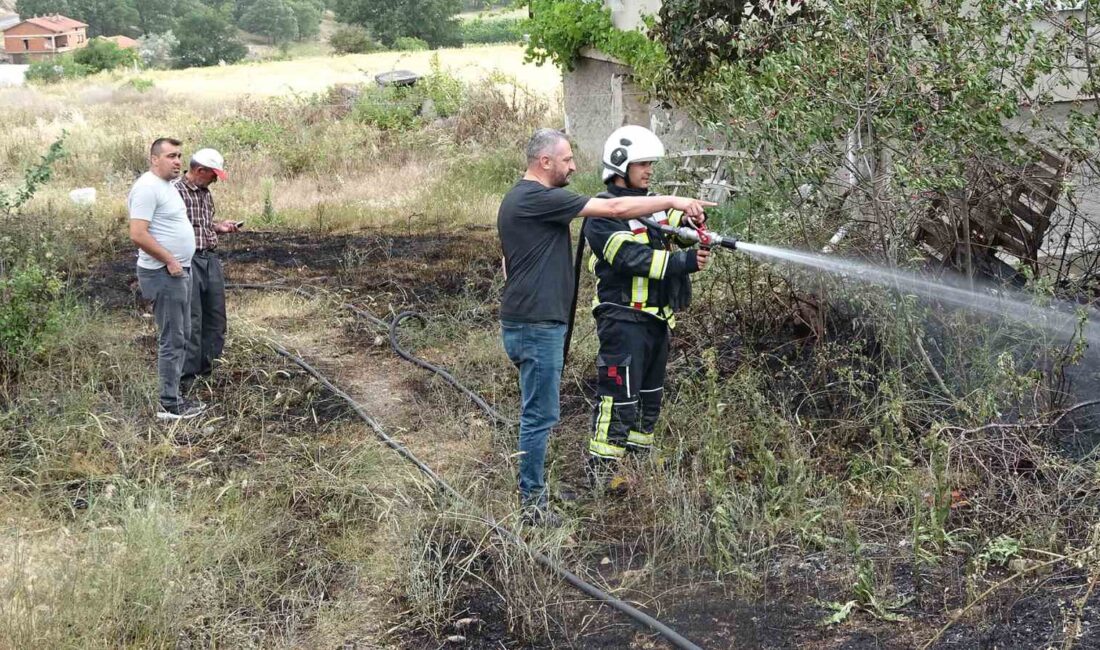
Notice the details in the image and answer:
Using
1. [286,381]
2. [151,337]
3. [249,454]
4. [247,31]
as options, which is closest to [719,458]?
[249,454]

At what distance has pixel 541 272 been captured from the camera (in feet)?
18.4

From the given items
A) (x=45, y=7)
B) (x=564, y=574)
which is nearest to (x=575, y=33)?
(x=564, y=574)

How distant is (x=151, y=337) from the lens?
9.45 metres

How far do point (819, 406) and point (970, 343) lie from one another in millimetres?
954

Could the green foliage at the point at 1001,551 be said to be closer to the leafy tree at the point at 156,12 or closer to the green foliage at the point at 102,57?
the green foliage at the point at 102,57

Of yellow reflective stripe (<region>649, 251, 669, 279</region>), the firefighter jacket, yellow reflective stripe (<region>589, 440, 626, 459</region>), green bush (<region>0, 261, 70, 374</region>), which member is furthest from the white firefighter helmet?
green bush (<region>0, 261, 70, 374</region>)

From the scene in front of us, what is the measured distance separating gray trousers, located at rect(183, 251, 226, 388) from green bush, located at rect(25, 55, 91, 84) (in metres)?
42.3

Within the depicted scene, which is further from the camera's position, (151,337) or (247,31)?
(247,31)

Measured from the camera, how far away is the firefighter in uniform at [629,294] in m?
5.80

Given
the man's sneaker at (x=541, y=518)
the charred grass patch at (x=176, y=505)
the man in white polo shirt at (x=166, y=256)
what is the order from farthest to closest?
the man in white polo shirt at (x=166, y=256), the man's sneaker at (x=541, y=518), the charred grass patch at (x=176, y=505)

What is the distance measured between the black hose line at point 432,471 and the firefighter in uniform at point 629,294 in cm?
80

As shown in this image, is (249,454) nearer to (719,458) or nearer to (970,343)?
(719,458)

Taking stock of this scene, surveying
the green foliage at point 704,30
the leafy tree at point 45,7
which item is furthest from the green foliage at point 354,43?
the green foliage at point 704,30

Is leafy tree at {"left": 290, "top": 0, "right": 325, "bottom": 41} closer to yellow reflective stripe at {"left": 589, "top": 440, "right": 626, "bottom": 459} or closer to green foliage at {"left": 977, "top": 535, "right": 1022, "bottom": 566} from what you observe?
yellow reflective stripe at {"left": 589, "top": 440, "right": 626, "bottom": 459}
